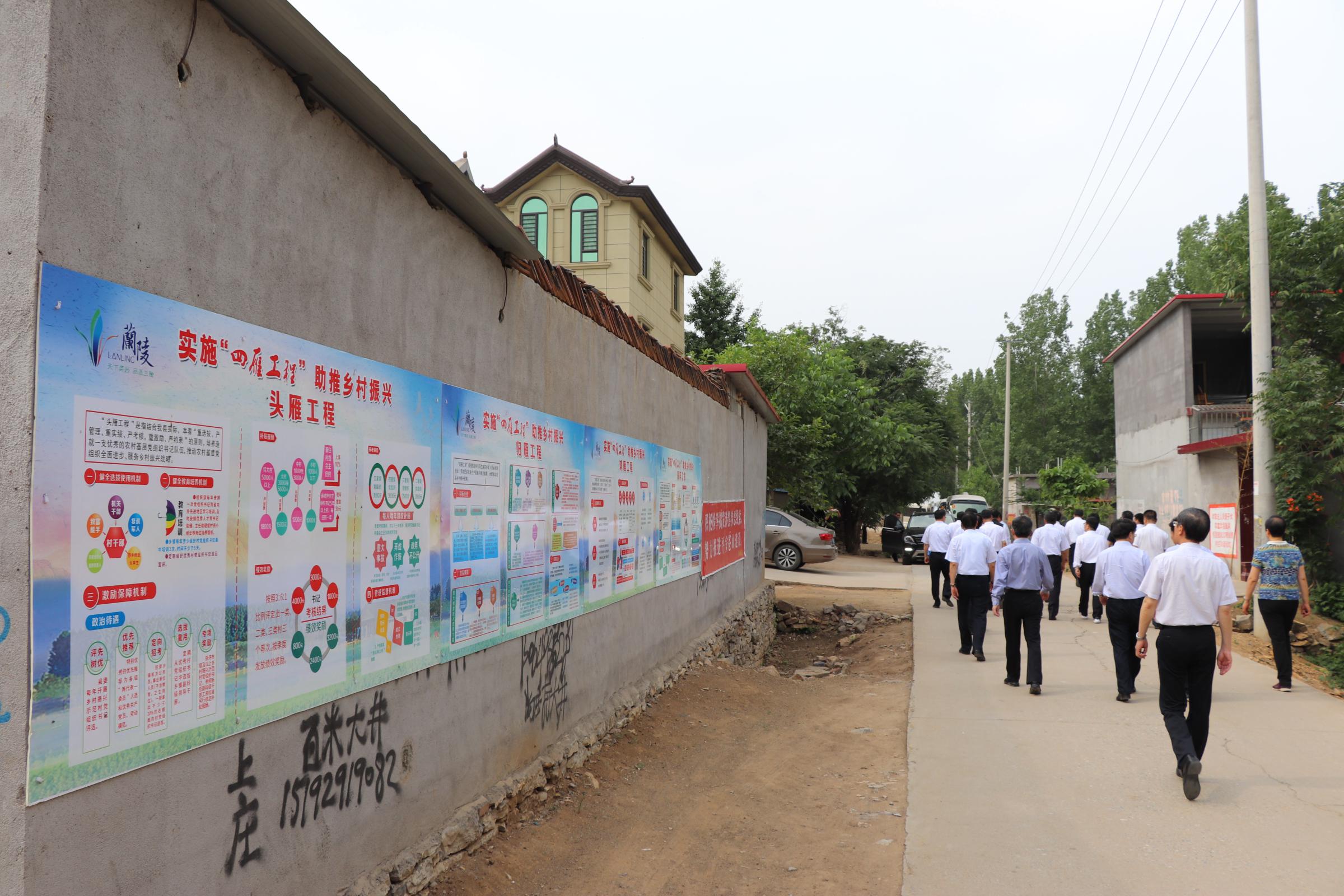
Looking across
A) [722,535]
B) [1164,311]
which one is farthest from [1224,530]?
[722,535]

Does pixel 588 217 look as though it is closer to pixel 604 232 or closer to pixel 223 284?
pixel 604 232

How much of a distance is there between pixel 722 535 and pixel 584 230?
11668mm

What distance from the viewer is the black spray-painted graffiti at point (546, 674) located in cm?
541

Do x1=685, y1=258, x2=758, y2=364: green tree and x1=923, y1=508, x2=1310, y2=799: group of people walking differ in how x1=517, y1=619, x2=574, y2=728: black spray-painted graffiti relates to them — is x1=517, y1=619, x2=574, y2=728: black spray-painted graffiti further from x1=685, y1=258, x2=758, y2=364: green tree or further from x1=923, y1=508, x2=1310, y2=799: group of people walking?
x1=685, y1=258, x2=758, y2=364: green tree

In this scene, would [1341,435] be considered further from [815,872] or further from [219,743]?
[219,743]

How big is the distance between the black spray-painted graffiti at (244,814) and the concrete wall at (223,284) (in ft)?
0.05

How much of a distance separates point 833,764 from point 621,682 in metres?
1.77

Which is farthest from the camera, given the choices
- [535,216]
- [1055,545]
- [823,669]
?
[535,216]

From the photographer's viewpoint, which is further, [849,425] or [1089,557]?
[849,425]

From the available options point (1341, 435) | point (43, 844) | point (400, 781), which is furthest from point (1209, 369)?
point (43, 844)

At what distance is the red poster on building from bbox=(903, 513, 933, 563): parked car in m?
15.2

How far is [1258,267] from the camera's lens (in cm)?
1241

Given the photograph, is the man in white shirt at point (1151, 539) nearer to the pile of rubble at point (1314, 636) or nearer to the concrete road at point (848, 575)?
the pile of rubble at point (1314, 636)

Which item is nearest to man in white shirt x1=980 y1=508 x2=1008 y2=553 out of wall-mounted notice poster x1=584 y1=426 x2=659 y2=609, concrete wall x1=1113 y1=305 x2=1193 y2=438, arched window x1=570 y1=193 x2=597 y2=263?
wall-mounted notice poster x1=584 y1=426 x2=659 y2=609
